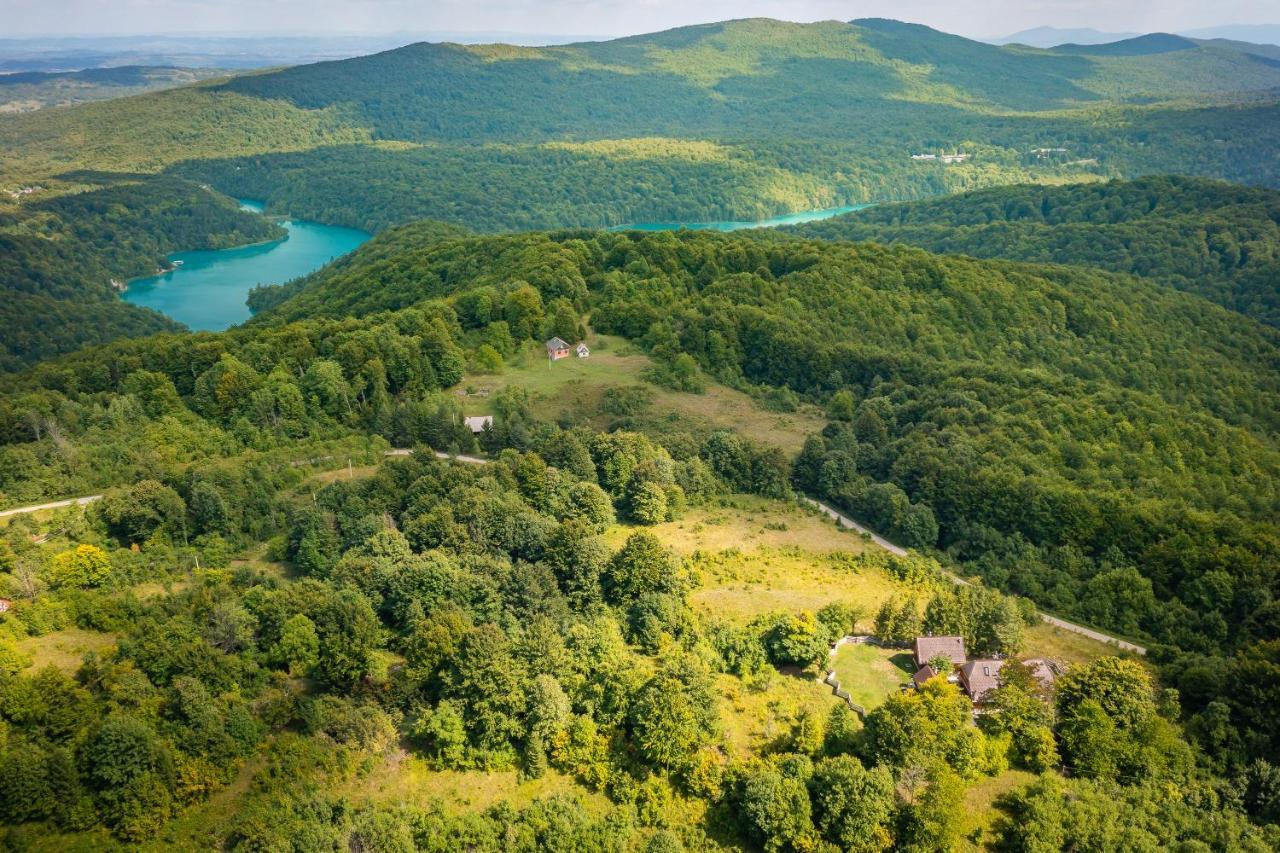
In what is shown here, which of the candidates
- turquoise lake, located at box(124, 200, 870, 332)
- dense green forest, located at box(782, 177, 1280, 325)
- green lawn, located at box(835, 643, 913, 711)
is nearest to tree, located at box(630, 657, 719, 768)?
green lawn, located at box(835, 643, 913, 711)

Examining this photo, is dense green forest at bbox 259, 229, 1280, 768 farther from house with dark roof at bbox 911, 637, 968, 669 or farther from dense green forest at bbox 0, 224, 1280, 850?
house with dark roof at bbox 911, 637, 968, 669

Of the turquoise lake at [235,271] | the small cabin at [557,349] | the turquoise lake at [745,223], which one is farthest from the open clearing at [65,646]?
the turquoise lake at [745,223]

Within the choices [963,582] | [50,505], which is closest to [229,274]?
[50,505]

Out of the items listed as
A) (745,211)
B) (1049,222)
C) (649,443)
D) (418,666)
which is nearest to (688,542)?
(649,443)

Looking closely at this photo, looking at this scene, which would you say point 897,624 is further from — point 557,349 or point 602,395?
point 557,349

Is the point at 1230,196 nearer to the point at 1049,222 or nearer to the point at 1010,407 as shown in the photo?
the point at 1049,222

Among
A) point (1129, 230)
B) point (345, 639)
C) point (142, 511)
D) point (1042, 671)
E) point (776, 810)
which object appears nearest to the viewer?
point (776, 810)

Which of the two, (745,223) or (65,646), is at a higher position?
(745,223)
